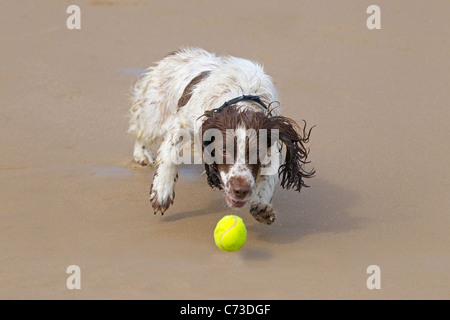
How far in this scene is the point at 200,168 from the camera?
6.92m

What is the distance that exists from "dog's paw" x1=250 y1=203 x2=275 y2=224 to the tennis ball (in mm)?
414

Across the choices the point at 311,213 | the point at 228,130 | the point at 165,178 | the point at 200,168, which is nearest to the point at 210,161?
the point at 228,130

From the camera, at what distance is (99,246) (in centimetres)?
515

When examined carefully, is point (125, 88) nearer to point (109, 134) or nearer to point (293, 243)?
point (109, 134)

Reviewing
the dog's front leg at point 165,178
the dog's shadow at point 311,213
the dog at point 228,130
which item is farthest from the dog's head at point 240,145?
the dog's shadow at point 311,213

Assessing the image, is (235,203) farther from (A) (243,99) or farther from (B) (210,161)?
(A) (243,99)

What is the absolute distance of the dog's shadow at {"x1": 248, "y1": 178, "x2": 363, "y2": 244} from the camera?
5.52 meters

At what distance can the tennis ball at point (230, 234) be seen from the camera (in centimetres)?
492

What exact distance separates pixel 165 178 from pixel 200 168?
135 cm

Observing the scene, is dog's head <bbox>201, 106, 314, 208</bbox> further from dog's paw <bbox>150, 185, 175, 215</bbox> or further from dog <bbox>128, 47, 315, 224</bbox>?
dog's paw <bbox>150, 185, 175, 215</bbox>

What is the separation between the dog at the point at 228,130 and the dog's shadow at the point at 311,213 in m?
0.18

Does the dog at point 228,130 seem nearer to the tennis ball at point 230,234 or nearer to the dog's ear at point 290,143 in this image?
the dog's ear at point 290,143

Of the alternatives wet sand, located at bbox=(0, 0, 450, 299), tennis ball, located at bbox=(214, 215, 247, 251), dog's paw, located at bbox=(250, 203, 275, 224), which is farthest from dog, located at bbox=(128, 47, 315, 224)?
wet sand, located at bbox=(0, 0, 450, 299)

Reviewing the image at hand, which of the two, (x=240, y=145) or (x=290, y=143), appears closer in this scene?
(x=240, y=145)
